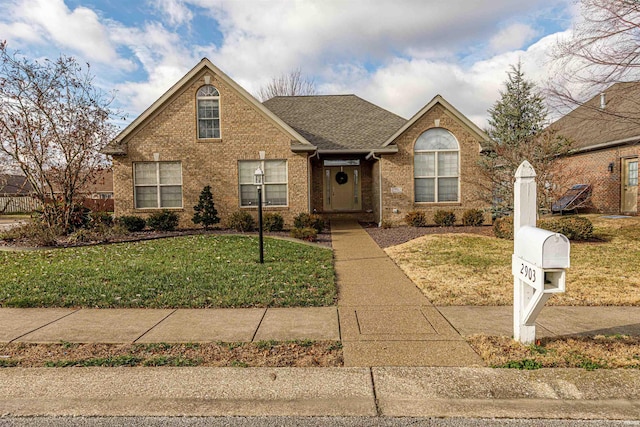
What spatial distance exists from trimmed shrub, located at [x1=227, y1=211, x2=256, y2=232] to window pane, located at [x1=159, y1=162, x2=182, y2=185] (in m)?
2.94

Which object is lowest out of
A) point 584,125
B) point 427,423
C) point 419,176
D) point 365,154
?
point 427,423

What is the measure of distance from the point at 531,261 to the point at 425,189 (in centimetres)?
1346

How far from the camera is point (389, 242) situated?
12789 millimetres

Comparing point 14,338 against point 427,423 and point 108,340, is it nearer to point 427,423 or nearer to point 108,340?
point 108,340

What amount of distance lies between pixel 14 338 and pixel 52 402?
6.60 feet

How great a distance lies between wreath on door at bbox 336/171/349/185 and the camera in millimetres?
19750

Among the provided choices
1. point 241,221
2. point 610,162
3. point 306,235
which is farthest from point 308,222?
point 610,162

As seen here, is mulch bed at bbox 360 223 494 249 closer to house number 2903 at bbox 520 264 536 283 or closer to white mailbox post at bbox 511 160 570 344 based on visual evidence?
white mailbox post at bbox 511 160 570 344

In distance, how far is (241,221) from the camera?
14906 millimetres

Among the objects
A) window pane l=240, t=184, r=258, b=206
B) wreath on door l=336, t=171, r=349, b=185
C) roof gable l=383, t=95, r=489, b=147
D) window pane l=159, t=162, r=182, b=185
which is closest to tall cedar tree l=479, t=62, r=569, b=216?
roof gable l=383, t=95, r=489, b=147

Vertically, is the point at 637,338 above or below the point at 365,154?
below

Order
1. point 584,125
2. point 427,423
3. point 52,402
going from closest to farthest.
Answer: point 427,423 < point 52,402 < point 584,125

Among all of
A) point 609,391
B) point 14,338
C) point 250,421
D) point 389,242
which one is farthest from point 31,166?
point 609,391

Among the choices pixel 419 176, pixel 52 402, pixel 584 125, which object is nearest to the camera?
pixel 52 402
